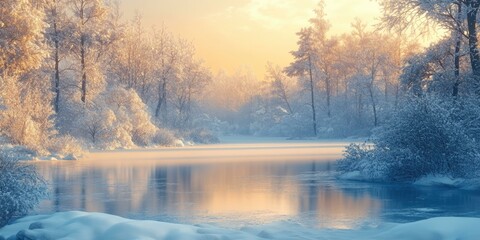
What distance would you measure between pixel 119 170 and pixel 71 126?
19961 millimetres

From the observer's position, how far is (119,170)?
2356cm

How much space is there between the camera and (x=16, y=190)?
11.6 metres

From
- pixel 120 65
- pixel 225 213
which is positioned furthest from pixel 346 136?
pixel 225 213

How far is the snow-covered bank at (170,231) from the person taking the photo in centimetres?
836

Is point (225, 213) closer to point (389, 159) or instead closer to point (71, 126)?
point (389, 159)

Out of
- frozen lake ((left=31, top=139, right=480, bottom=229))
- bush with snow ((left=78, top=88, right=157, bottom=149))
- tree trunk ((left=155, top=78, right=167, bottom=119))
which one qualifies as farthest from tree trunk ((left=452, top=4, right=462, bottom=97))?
tree trunk ((left=155, top=78, right=167, bottom=119))

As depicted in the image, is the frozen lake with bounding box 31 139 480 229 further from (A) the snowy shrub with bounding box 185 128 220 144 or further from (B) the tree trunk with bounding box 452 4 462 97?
(A) the snowy shrub with bounding box 185 128 220 144

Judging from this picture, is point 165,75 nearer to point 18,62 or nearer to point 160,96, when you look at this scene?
point 160,96

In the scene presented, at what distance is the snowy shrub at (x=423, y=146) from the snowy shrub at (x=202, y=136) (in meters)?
40.0

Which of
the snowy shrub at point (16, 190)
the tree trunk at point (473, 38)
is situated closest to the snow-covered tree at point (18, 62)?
the snowy shrub at point (16, 190)

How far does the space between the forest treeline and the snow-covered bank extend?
10661 millimetres

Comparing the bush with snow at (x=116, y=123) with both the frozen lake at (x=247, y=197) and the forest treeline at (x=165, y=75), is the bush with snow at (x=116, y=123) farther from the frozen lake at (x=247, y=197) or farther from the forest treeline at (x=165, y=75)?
the frozen lake at (x=247, y=197)

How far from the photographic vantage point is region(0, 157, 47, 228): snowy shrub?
1089 centimetres

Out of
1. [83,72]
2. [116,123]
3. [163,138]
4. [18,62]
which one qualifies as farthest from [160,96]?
[18,62]
